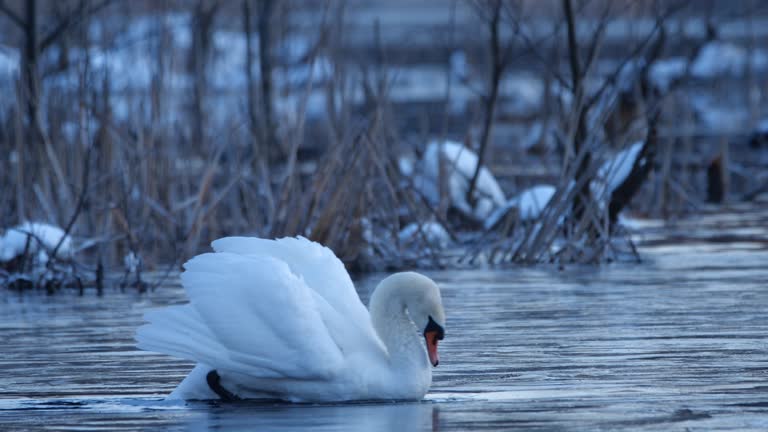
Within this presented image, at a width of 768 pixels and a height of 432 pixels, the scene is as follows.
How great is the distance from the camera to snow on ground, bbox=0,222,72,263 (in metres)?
10.4

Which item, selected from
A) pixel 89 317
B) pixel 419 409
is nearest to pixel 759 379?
pixel 419 409

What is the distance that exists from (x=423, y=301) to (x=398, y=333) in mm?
148

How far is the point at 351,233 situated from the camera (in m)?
10.9

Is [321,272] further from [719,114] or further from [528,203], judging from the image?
[719,114]

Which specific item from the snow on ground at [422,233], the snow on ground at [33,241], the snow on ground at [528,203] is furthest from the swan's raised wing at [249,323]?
the snow on ground at [528,203]

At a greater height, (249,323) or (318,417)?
(249,323)

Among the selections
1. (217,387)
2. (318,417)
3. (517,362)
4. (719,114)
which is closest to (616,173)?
(517,362)

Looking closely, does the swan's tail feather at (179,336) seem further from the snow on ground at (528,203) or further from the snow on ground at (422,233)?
the snow on ground at (528,203)

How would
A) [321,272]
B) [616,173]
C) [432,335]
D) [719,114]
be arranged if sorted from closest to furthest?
[432,335] → [321,272] → [616,173] → [719,114]

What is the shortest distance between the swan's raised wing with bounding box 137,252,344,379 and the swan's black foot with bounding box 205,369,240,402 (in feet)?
0.35

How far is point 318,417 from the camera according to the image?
19.0ft

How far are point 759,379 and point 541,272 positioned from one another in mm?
4607

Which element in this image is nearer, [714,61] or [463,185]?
[463,185]

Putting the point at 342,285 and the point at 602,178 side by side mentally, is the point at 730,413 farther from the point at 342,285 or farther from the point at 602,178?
the point at 602,178
